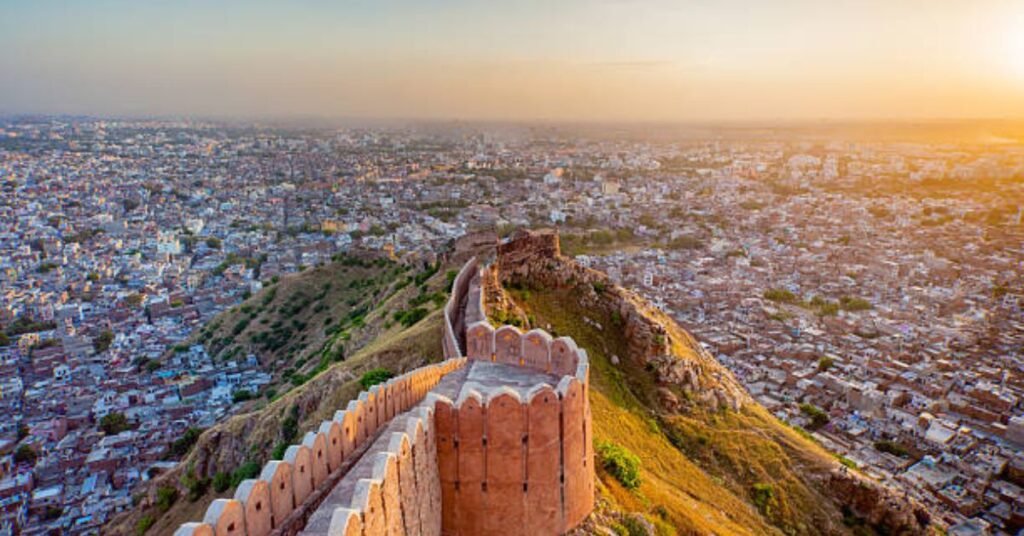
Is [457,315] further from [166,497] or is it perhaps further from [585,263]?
[585,263]

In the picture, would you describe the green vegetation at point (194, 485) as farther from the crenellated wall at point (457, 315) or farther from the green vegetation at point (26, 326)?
the green vegetation at point (26, 326)

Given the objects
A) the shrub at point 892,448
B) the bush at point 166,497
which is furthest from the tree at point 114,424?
the shrub at point 892,448

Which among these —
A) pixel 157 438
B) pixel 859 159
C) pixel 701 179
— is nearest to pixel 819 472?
pixel 157 438

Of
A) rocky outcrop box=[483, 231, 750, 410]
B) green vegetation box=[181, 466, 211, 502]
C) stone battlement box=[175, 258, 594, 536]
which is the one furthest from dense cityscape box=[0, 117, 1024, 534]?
stone battlement box=[175, 258, 594, 536]

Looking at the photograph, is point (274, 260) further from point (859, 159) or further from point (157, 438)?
point (859, 159)

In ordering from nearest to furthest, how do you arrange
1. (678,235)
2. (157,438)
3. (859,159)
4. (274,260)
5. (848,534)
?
1. (848,534)
2. (157,438)
3. (274,260)
4. (678,235)
5. (859,159)
